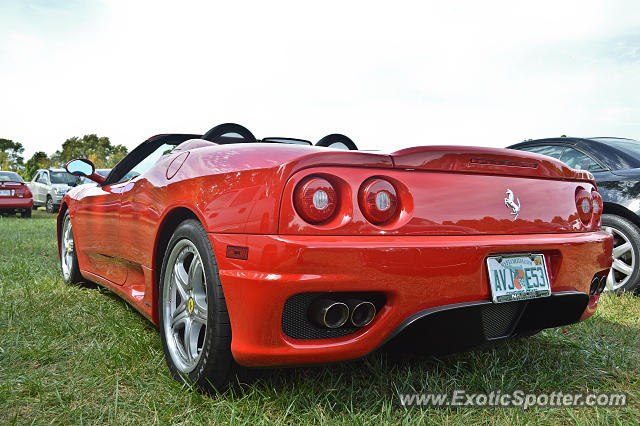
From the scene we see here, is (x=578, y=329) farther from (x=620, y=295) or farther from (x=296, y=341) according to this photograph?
(x=296, y=341)

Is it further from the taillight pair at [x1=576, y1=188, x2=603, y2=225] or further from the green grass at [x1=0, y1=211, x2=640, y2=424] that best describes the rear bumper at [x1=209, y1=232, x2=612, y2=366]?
the taillight pair at [x1=576, y1=188, x2=603, y2=225]

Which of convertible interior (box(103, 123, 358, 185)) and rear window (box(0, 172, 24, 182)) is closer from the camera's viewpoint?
convertible interior (box(103, 123, 358, 185))

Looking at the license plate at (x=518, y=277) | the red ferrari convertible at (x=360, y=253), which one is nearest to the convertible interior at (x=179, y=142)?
the red ferrari convertible at (x=360, y=253)

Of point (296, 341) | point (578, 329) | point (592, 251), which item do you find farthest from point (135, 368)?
point (578, 329)

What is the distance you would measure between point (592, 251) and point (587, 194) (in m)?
0.33

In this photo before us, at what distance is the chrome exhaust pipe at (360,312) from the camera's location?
1.68m

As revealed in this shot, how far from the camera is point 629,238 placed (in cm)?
392

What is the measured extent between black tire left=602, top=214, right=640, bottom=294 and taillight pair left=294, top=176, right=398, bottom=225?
301 cm

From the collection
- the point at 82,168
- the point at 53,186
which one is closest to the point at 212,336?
the point at 82,168

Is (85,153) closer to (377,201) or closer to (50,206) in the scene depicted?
(50,206)

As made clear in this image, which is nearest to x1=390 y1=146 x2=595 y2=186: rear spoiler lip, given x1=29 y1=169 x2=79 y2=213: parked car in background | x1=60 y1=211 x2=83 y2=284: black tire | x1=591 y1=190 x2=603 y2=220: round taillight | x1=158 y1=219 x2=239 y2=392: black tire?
x1=591 y1=190 x2=603 y2=220: round taillight

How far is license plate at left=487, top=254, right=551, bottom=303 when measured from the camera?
185cm

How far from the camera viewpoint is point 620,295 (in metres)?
3.90

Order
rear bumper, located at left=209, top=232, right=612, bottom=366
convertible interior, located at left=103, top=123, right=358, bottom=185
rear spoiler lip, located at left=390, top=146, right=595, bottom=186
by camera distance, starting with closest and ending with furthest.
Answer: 1. rear bumper, located at left=209, top=232, right=612, bottom=366
2. rear spoiler lip, located at left=390, top=146, right=595, bottom=186
3. convertible interior, located at left=103, top=123, right=358, bottom=185
